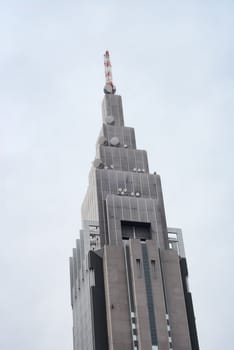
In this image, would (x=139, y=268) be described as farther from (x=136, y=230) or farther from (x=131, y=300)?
(x=136, y=230)

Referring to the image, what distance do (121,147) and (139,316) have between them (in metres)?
43.4

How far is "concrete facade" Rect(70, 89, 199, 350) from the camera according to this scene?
336 ft

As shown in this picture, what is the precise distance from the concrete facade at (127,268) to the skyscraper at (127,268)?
0.55 feet

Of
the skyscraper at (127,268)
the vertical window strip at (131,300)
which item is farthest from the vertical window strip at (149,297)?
the vertical window strip at (131,300)

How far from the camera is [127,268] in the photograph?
108m

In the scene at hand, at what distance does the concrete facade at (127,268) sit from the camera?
102 meters

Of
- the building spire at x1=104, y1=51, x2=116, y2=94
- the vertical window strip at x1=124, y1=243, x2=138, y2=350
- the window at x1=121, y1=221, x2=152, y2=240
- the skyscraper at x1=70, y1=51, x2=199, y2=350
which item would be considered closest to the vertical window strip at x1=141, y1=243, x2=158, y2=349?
the skyscraper at x1=70, y1=51, x2=199, y2=350

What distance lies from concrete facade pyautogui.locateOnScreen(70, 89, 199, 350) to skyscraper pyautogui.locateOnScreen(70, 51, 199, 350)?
17 cm

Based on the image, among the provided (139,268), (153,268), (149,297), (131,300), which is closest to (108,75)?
(153,268)

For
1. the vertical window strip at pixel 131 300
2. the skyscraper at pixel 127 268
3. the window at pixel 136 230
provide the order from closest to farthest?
1. the vertical window strip at pixel 131 300
2. the skyscraper at pixel 127 268
3. the window at pixel 136 230

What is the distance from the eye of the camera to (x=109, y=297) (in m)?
104

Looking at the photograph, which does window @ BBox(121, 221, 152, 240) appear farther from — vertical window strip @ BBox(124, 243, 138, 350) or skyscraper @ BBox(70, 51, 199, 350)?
vertical window strip @ BBox(124, 243, 138, 350)

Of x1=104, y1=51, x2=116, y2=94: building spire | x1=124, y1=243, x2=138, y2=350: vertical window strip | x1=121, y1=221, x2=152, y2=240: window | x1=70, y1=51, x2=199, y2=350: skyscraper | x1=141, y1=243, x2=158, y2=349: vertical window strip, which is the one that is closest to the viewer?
x1=124, y1=243, x2=138, y2=350: vertical window strip

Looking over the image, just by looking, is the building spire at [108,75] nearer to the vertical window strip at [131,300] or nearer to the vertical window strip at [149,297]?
the vertical window strip at [131,300]
